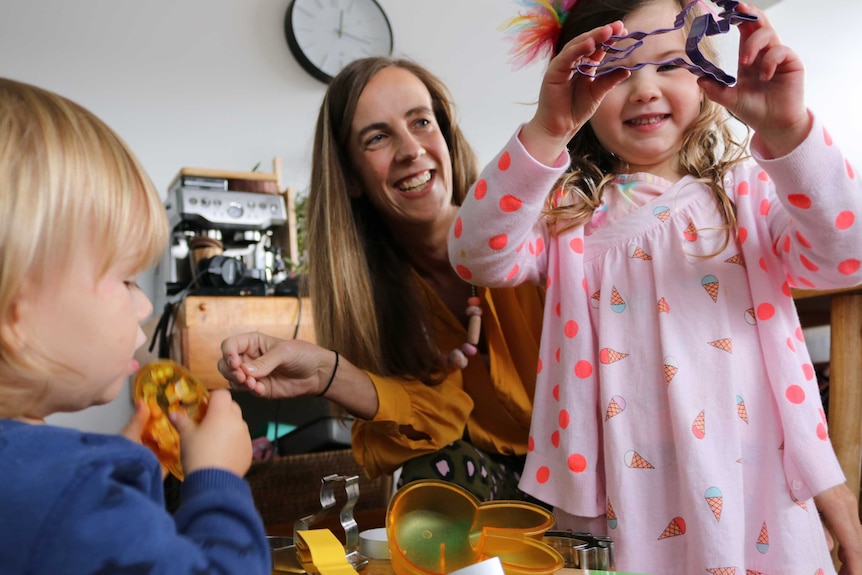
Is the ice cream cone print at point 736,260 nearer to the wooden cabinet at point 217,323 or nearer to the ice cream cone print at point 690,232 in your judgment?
the ice cream cone print at point 690,232

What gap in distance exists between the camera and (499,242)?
2.38 feet

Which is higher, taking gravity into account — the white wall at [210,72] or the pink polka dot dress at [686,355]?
the white wall at [210,72]

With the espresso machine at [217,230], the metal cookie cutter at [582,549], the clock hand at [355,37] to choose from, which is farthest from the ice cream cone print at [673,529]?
the clock hand at [355,37]

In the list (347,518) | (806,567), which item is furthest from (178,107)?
(806,567)

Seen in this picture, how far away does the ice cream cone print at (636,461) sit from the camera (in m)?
0.69

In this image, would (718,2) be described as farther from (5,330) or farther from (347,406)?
(347,406)

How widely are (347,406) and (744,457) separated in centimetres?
55

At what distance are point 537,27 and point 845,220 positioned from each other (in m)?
0.39

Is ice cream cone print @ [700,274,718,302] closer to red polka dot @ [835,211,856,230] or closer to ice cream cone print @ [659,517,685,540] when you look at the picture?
red polka dot @ [835,211,856,230]

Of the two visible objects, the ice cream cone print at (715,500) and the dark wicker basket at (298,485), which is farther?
the dark wicker basket at (298,485)

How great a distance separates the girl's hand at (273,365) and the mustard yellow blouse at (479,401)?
0.10 m

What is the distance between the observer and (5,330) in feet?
1.43

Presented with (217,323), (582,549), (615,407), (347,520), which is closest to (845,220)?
(615,407)

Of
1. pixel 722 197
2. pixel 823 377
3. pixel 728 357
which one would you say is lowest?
pixel 823 377
